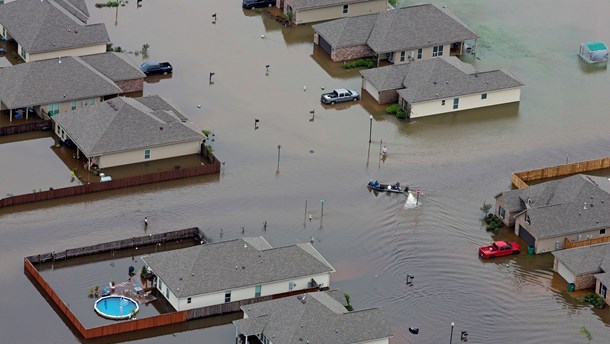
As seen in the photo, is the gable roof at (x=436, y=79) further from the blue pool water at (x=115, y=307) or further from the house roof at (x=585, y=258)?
the blue pool water at (x=115, y=307)

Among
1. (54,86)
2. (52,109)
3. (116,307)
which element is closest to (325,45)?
(54,86)

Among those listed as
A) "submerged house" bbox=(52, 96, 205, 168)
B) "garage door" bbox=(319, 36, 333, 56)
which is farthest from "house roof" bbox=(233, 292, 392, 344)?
"garage door" bbox=(319, 36, 333, 56)

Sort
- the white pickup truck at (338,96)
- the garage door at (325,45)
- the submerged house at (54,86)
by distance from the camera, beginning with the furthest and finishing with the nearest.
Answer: the garage door at (325,45) < the white pickup truck at (338,96) < the submerged house at (54,86)

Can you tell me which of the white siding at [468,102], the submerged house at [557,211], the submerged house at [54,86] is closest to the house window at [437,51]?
the white siding at [468,102]

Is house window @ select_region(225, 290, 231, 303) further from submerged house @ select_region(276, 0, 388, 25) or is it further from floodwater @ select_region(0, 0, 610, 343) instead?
submerged house @ select_region(276, 0, 388, 25)

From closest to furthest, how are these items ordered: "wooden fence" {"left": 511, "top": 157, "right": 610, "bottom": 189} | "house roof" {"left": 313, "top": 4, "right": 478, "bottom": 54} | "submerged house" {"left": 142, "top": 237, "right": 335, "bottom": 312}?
"submerged house" {"left": 142, "top": 237, "right": 335, "bottom": 312}, "wooden fence" {"left": 511, "top": 157, "right": 610, "bottom": 189}, "house roof" {"left": 313, "top": 4, "right": 478, "bottom": 54}

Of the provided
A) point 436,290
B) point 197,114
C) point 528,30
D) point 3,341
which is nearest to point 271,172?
point 197,114
